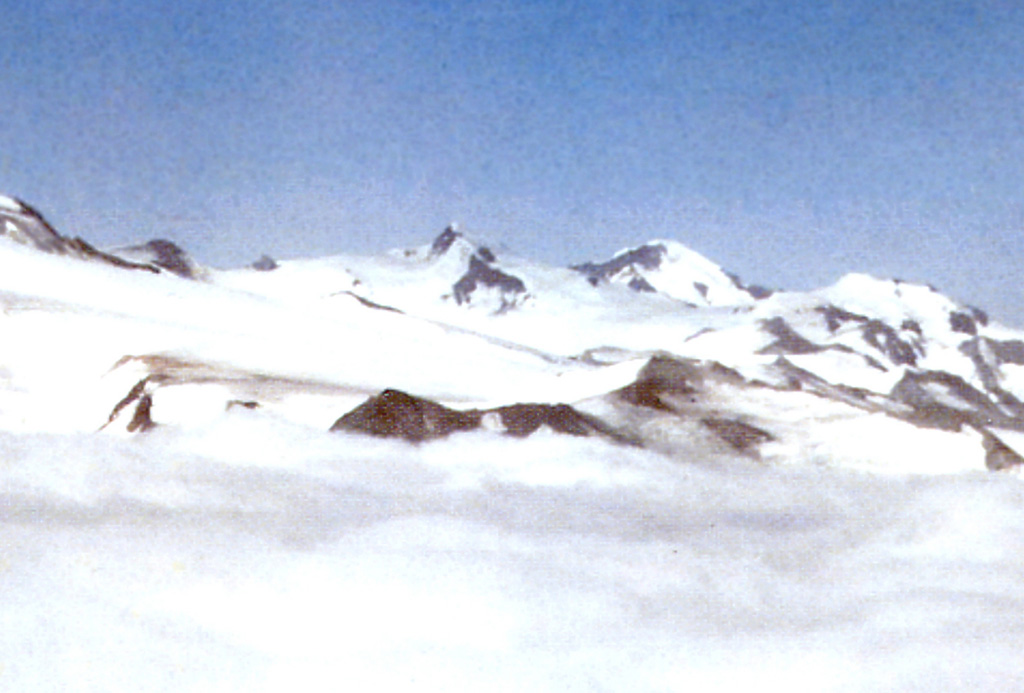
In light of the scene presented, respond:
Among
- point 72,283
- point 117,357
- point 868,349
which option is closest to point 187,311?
point 72,283

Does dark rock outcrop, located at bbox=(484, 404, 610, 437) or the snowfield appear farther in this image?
dark rock outcrop, located at bbox=(484, 404, 610, 437)

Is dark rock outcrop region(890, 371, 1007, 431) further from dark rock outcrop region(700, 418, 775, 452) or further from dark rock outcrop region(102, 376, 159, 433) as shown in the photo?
dark rock outcrop region(102, 376, 159, 433)

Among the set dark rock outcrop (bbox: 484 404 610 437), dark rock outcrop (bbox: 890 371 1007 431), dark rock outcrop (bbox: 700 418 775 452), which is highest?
dark rock outcrop (bbox: 890 371 1007 431)

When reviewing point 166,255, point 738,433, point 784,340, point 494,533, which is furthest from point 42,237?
point 784,340

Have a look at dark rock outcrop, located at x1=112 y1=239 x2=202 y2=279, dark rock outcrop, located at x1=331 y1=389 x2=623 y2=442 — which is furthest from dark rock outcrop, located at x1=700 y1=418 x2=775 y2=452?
dark rock outcrop, located at x1=112 y1=239 x2=202 y2=279

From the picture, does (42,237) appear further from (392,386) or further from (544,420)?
(544,420)

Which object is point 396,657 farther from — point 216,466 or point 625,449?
point 625,449

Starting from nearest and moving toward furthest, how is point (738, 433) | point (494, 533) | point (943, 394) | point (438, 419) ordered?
point (494, 533), point (438, 419), point (738, 433), point (943, 394)

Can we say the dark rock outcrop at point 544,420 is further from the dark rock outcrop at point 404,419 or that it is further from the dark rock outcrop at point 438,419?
the dark rock outcrop at point 404,419
